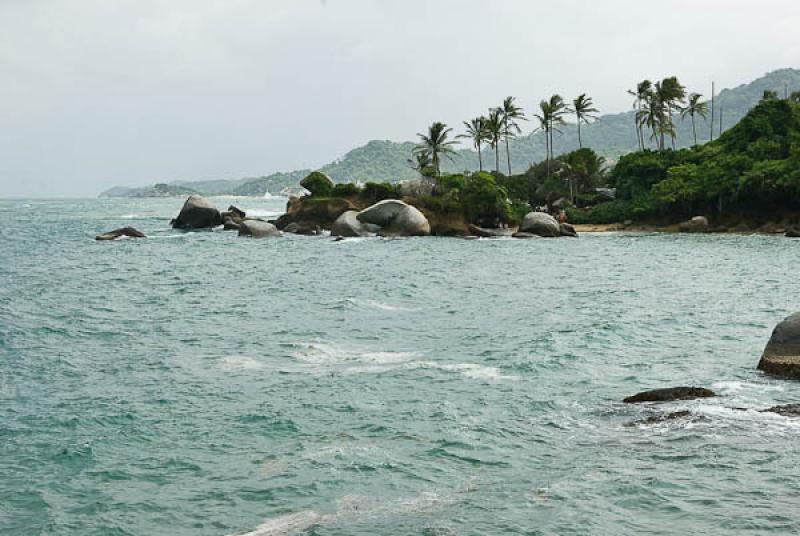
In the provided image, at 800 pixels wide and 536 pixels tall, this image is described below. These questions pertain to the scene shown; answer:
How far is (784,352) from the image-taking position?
15.7 metres

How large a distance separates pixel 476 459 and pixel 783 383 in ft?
23.6

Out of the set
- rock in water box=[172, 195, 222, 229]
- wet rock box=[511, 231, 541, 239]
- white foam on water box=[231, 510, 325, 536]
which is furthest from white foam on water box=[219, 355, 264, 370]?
rock in water box=[172, 195, 222, 229]

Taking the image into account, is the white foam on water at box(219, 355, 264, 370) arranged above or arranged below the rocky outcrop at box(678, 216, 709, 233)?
below

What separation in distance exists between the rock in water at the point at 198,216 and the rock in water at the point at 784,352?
5798cm

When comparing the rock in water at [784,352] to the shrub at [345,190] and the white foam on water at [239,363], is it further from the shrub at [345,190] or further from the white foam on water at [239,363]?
the shrub at [345,190]

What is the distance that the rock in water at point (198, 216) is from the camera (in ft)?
223

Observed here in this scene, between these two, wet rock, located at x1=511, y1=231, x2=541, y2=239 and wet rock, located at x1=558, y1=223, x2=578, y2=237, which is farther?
wet rock, located at x1=558, y1=223, x2=578, y2=237

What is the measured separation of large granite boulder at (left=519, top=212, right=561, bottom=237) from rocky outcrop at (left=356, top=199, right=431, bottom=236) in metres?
7.59

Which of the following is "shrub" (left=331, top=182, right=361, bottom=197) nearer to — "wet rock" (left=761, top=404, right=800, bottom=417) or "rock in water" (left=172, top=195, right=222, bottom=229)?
"rock in water" (left=172, top=195, right=222, bottom=229)

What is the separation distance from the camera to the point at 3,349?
767 inches

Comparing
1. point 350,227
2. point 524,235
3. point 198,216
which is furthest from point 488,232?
point 198,216

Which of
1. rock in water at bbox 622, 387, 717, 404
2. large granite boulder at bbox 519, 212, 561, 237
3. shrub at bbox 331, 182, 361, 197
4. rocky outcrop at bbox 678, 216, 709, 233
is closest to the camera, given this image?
rock in water at bbox 622, 387, 717, 404

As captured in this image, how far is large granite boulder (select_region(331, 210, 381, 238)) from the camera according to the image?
2291 inches

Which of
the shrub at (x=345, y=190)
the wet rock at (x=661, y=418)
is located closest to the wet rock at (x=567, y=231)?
the shrub at (x=345, y=190)
